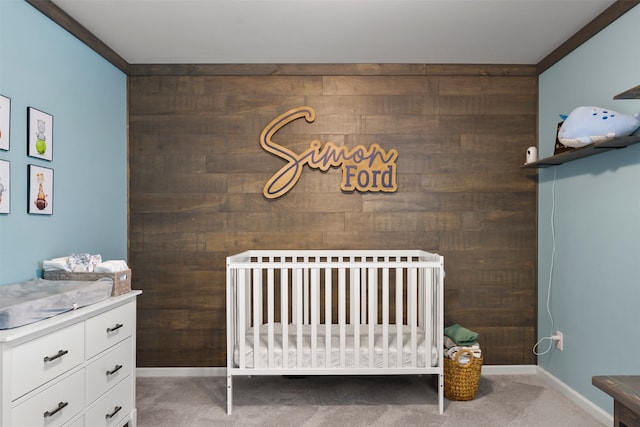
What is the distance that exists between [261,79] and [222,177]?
30.2 inches

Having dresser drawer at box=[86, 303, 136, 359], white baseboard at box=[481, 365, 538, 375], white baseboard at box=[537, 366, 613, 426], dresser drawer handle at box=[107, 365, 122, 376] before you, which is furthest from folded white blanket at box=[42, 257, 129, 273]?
white baseboard at box=[537, 366, 613, 426]

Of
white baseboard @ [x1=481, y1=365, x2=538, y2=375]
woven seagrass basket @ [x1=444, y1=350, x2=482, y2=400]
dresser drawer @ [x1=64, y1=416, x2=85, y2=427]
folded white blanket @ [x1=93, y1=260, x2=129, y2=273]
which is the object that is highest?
folded white blanket @ [x1=93, y1=260, x2=129, y2=273]

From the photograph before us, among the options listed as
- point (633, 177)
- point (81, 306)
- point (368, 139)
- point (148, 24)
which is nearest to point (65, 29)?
point (148, 24)

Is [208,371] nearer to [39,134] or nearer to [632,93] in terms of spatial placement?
[39,134]

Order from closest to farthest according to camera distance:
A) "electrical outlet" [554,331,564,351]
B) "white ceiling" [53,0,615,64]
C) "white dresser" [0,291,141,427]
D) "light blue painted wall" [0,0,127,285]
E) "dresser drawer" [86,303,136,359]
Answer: "white dresser" [0,291,141,427]
"dresser drawer" [86,303,136,359]
"light blue painted wall" [0,0,127,285]
"white ceiling" [53,0,615,64]
"electrical outlet" [554,331,564,351]

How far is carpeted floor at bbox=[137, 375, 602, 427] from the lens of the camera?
250 cm

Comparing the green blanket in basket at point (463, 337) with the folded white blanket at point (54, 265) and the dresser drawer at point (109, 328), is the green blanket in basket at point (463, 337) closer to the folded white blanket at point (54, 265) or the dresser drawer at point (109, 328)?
the dresser drawer at point (109, 328)

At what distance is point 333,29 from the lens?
2670 mm

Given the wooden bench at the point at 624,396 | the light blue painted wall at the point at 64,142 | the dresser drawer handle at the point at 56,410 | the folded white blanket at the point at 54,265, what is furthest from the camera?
the folded white blanket at the point at 54,265

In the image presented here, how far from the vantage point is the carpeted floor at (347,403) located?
8.20ft

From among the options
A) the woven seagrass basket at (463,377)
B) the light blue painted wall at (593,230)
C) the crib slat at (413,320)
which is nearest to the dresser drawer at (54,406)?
the crib slat at (413,320)

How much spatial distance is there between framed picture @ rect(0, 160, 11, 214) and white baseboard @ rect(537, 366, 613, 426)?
3210mm

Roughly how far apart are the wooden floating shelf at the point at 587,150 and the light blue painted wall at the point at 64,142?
283cm

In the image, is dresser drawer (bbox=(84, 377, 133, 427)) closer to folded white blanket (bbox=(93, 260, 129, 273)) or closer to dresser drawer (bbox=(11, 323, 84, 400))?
dresser drawer (bbox=(11, 323, 84, 400))
